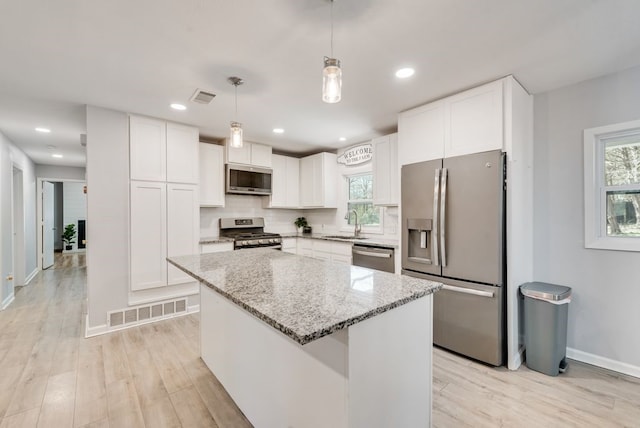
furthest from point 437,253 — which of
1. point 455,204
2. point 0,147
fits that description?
point 0,147

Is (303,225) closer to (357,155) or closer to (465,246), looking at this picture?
(357,155)

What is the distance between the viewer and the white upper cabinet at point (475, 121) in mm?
2408

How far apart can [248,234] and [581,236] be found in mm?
4208

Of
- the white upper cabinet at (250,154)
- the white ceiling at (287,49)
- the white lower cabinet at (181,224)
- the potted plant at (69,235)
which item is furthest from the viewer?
the potted plant at (69,235)

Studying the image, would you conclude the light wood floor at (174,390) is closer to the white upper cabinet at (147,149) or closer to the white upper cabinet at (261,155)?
the white upper cabinet at (147,149)

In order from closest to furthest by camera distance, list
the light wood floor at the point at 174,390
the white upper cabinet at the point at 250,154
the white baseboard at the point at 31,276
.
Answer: the light wood floor at the point at 174,390
the white upper cabinet at the point at 250,154
the white baseboard at the point at 31,276

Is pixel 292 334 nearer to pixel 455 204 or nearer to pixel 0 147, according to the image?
pixel 455 204

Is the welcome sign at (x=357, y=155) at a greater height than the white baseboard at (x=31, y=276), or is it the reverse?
the welcome sign at (x=357, y=155)

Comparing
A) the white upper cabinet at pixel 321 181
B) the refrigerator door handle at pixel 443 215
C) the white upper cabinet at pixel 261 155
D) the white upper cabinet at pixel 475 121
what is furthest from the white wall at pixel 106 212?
the white upper cabinet at pixel 475 121

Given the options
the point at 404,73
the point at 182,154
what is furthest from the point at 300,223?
the point at 404,73

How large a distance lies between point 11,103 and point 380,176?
4184 millimetres

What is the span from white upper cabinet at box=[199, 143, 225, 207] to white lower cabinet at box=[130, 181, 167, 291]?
0.67 meters

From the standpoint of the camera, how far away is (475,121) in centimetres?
253

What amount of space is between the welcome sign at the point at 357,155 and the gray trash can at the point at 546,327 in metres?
2.72
